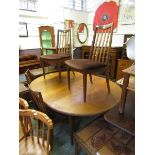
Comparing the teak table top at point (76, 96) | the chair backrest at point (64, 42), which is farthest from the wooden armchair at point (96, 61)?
the chair backrest at point (64, 42)

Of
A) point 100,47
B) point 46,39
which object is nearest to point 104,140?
point 100,47

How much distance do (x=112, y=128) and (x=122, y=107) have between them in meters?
0.32

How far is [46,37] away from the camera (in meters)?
4.14

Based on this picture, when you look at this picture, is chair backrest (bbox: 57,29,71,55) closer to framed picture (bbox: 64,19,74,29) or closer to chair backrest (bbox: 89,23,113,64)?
chair backrest (bbox: 89,23,113,64)

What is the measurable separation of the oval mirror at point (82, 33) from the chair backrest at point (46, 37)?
888 millimetres

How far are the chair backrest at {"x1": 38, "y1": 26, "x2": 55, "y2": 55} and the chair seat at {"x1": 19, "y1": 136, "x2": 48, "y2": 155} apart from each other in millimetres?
3036

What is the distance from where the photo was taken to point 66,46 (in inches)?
121

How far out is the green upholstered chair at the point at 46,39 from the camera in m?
3.96

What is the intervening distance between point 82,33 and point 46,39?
1199mm

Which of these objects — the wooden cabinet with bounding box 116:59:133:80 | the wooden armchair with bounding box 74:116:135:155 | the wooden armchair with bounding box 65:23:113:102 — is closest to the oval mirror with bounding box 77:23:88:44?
the wooden cabinet with bounding box 116:59:133:80

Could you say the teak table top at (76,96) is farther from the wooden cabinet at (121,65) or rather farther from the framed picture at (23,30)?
the framed picture at (23,30)

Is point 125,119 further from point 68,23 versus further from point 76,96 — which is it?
point 68,23
